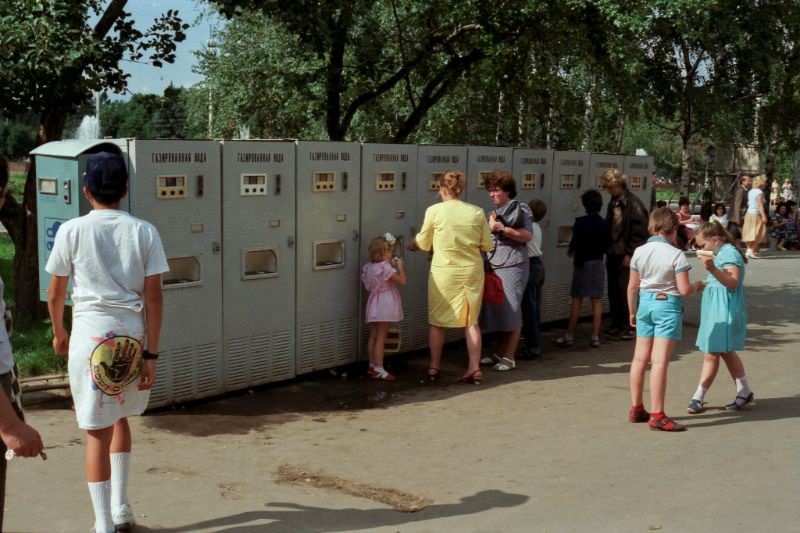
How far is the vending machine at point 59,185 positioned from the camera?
7172 mm

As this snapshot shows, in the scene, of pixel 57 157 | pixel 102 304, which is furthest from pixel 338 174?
pixel 102 304

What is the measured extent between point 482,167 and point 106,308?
6.35 m

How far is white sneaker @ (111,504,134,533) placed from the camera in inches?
188

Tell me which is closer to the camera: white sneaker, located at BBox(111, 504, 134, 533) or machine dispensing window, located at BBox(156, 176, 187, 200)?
white sneaker, located at BBox(111, 504, 134, 533)

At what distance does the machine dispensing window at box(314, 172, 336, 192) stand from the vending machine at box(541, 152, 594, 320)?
349 centimetres

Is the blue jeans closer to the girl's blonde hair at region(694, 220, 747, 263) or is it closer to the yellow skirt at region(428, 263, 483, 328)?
the yellow skirt at region(428, 263, 483, 328)

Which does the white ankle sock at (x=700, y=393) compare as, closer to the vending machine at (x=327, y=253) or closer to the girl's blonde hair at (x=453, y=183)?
the girl's blonde hair at (x=453, y=183)

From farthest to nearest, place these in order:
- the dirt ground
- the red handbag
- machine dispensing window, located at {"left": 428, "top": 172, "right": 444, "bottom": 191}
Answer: machine dispensing window, located at {"left": 428, "top": 172, "right": 444, "bottom": 191}, the red handbag, the dirt ground

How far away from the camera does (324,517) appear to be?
512 centimetres

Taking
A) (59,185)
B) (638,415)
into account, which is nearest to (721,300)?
(638,415)

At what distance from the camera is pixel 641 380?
23.3ft

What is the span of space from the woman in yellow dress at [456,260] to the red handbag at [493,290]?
0.41 meters

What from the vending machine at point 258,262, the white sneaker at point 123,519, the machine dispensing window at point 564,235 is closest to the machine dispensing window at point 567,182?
the machine dispensing window at point 564,235

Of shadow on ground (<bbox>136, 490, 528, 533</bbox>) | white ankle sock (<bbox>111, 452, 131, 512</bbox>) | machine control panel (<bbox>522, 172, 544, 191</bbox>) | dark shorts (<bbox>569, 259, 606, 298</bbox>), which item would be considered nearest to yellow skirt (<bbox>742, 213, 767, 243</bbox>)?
machine control panel (<bbox>522, 172, 544, 191</bbox>)
